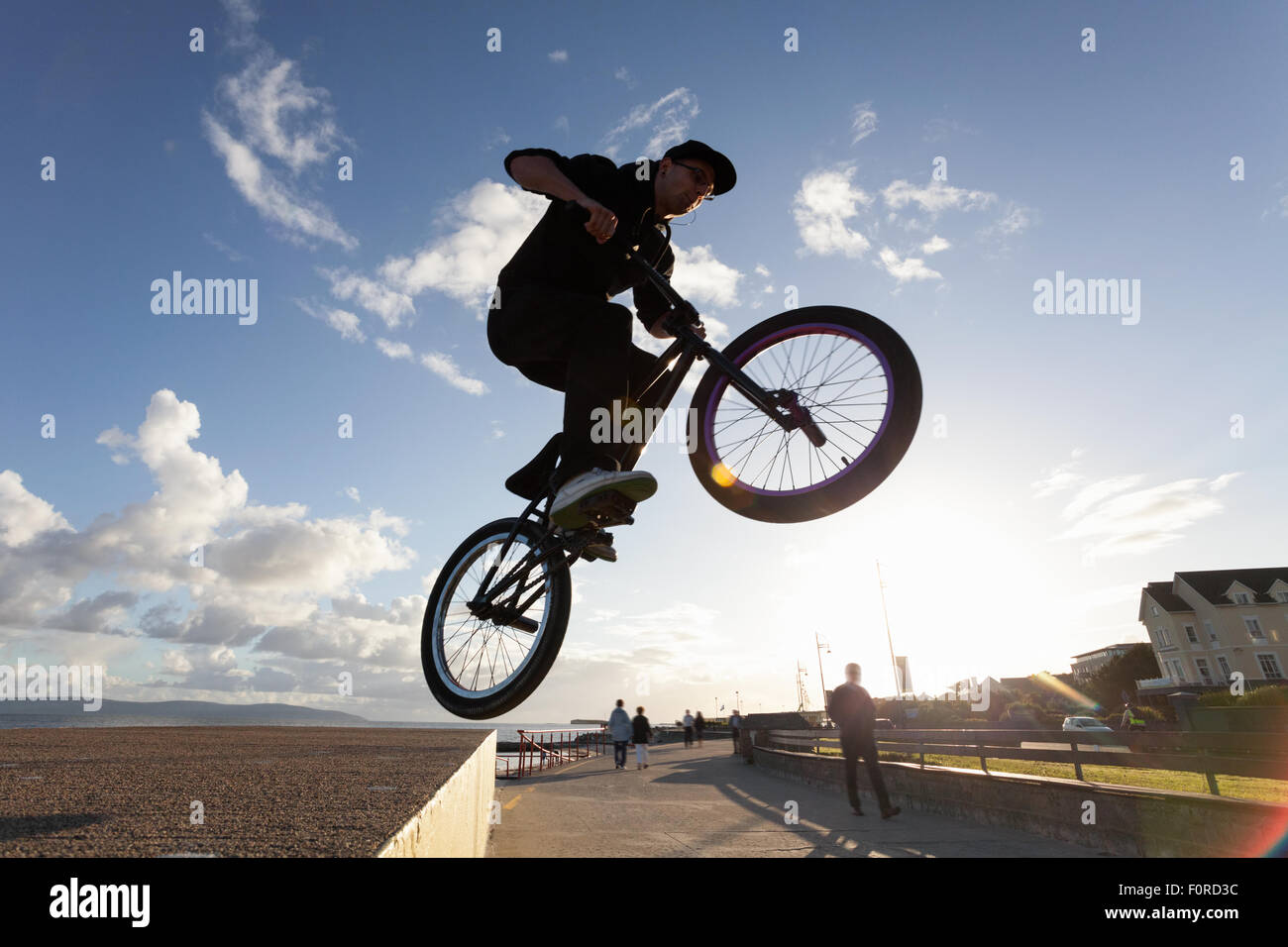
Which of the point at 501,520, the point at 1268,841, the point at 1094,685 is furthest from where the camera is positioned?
the point at 1094,685

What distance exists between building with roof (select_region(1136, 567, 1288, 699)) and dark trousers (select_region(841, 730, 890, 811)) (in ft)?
172

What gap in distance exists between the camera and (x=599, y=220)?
2822mm

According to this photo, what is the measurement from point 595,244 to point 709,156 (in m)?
0.71

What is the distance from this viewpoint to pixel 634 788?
15586mm

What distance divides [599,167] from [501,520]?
2230 mm

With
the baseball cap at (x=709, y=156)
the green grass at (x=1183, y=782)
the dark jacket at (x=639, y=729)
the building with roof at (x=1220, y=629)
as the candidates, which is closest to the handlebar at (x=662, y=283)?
the baseball cap at (x=709, y=156)

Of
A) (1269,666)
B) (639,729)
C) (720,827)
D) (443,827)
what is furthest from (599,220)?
(1269,666)

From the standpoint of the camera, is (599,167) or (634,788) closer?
(599,167)

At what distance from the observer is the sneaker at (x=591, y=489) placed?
9.53 feet

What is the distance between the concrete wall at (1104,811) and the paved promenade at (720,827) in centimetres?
25

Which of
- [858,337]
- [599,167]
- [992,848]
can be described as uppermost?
[599,167]

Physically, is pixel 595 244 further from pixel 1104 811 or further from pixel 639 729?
pixel 639 729
